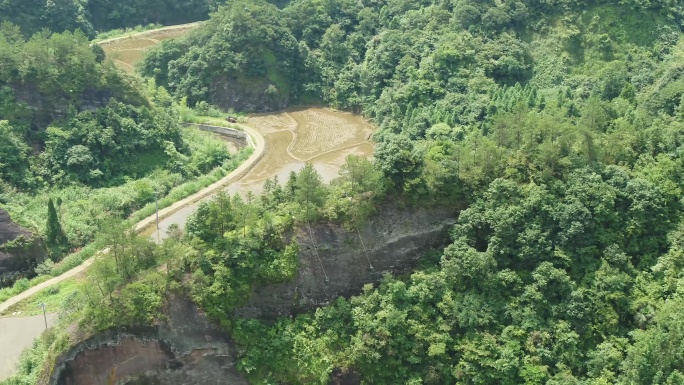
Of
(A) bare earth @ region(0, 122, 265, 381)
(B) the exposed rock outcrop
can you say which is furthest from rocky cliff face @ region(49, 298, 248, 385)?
(B) the exposed rock outcrop

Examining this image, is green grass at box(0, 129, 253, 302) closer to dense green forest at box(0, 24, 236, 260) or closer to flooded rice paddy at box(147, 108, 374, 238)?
dense green forest at box(0, 24, 236, 260)

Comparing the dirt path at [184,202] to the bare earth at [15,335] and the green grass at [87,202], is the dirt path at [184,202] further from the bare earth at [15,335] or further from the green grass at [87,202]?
the bare earth at [15,335]

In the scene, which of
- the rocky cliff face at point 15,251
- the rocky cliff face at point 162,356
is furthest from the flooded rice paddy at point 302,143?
the rocky cliff face at point 162,356

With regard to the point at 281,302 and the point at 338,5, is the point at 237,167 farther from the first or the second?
the point at 338,5

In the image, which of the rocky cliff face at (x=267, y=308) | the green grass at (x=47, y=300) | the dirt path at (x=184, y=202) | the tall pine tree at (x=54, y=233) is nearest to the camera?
the rocky cliff face at (x=267, y=308)

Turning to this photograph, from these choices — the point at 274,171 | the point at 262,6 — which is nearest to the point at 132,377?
the point at 274,171

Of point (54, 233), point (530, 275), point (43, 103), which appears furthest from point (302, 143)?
point (530, 275)

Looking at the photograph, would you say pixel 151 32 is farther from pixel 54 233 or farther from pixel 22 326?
pixel 22 326
